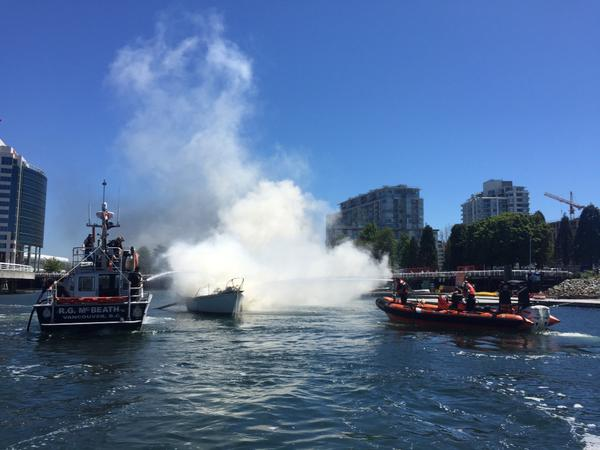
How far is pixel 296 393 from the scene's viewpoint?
1622 centimetres

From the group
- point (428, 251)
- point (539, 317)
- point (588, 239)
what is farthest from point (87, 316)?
point (588, 239)

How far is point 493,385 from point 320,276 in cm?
5547

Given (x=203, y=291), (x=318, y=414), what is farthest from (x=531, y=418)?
(x=203, y=291)

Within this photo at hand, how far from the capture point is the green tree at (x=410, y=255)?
153 meters

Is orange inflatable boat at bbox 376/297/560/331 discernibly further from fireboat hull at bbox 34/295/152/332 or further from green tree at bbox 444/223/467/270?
green tree at bbox 444/223/467/270

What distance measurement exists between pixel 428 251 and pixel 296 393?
451 feet

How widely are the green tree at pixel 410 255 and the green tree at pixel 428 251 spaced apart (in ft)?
12.1

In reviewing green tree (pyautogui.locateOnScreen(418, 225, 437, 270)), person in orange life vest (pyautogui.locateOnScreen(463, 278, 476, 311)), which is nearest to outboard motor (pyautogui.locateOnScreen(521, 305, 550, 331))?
person in orange life vest (pyautogui.locateOnScreen(463, 278, 476, 311))

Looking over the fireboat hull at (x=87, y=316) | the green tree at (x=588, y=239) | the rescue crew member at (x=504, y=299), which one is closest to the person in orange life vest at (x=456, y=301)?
the rescue crew member at (x=504, y=299)

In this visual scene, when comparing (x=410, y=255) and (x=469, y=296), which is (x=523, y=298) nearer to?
(x=469, y=296)

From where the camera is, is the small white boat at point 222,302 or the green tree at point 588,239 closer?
the small white boat at point 222,302

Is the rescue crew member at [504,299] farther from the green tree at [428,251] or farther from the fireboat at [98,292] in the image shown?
the green tree at [428,251]

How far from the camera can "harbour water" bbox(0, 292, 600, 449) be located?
12.3m

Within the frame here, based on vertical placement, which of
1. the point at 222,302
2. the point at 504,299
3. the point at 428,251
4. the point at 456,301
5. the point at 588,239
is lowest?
the point at 222,302
